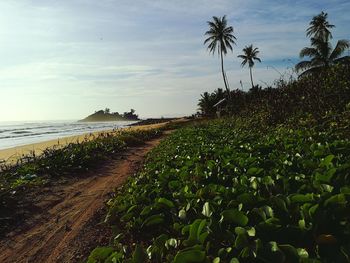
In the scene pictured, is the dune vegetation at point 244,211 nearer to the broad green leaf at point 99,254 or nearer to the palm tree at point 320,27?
the broad green leaf at point 99,254

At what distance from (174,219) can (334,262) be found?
2263 millimetres

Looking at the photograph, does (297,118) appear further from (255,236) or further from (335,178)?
(255,236)

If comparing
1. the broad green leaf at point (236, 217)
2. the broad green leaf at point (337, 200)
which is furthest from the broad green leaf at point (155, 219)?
the broad green leaf at point (337, 200)

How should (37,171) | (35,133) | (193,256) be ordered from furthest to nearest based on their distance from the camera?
1. (35,133)
2. (37,171)
3. (193,256)

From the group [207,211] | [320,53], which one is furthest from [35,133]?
[207,211]

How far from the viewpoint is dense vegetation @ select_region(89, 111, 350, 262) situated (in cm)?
328

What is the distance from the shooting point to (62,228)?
6691mm

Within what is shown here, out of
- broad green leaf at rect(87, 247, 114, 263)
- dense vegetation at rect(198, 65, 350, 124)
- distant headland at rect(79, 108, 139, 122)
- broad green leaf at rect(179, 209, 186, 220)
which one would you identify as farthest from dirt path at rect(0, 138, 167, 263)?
distant headland at rect(79, 108, 139, 122)

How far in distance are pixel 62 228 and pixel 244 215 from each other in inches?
158

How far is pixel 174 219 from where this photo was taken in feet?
15.9

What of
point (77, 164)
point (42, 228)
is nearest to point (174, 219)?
point (42, 228)

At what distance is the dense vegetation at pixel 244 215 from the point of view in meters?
3.28

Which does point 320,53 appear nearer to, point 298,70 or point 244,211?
point 298,70

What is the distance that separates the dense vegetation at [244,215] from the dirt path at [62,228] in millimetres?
668
